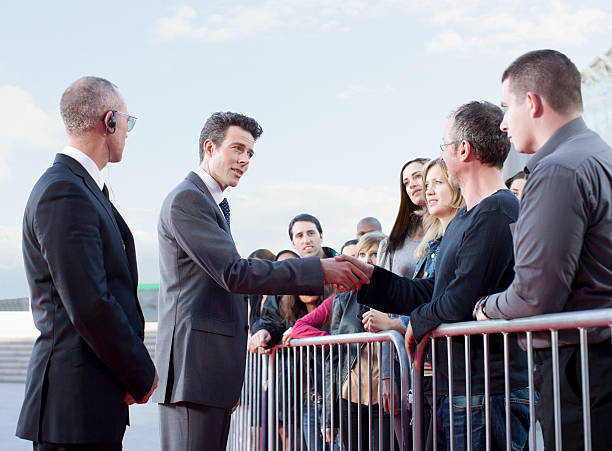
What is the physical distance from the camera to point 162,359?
338 cm

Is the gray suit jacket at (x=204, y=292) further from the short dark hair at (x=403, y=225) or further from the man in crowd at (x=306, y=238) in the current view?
the man in crowd at (x=306, y=238)

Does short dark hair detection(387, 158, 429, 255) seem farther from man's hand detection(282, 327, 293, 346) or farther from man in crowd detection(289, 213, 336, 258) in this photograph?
man in crowd detection(289, 213, 336, 258)

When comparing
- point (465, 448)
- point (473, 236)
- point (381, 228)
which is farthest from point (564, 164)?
point (381, 228)

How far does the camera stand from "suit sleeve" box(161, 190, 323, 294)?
3.28m

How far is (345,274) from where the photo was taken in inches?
137

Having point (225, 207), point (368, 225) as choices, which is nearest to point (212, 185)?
point (225, 207)

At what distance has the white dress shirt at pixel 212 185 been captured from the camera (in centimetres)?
369

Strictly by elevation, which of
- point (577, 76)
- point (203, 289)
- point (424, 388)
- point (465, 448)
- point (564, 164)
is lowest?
point (465, 448)

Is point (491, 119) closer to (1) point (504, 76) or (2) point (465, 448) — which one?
(1) point (504, 76)

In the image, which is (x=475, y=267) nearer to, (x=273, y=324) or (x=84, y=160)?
(x=84, y=160)

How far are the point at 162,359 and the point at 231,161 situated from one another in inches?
42.6

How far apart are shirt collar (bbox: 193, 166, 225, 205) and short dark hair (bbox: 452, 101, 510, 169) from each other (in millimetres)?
1249

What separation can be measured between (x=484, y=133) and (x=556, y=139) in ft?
2.25

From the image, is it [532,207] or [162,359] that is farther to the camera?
[162,359]
